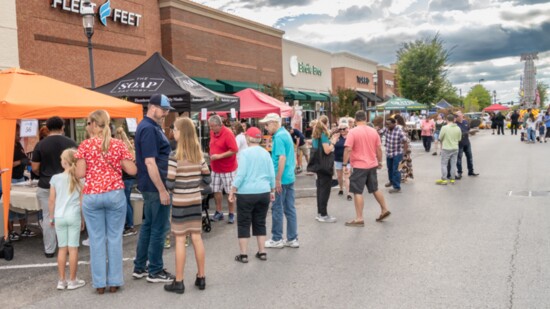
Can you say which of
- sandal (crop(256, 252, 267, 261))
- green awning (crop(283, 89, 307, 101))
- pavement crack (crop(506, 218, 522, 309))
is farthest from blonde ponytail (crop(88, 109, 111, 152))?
green awning (crop(283, 89, 307, 101))

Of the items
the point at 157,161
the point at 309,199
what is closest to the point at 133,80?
the point at 309,199

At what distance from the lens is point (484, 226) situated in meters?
7.45

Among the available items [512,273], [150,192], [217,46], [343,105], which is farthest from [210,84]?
[512,273]

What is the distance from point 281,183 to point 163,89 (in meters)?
4.69

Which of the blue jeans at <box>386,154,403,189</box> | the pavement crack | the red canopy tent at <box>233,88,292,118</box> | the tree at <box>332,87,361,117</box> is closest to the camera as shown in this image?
the pavement crack

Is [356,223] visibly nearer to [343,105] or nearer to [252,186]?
[252,186]

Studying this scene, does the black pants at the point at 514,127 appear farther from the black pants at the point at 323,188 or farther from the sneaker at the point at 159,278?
the sneaker at the point at 159,278

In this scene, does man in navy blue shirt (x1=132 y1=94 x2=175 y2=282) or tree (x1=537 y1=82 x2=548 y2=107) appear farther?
tree (x1=537 y1=82 x2=548 y2=107)

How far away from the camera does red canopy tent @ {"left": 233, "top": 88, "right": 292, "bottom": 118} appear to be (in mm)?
14766

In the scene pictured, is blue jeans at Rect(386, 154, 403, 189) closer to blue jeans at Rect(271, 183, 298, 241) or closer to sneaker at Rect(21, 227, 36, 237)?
blue jeans at Rect(271, 183, 298, 241)

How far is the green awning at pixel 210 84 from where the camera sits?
2329cm

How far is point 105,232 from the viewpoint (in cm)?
501

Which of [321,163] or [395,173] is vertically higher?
[321,163]

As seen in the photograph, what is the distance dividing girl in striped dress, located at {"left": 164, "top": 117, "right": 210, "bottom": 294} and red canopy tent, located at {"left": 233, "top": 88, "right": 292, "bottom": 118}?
32.3 feet
